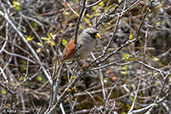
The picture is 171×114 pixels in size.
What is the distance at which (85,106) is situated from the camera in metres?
4.34

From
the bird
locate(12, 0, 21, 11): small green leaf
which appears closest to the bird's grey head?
the bird

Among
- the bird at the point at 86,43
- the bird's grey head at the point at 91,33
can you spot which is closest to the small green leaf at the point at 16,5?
the bird at the point at 86,43

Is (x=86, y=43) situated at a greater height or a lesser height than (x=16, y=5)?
lesser

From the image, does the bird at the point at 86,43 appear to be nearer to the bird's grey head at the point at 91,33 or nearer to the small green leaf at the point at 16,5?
the bird's grey head at the point at 91,33

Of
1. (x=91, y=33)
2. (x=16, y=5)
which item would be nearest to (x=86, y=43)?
(x=91, y=33)

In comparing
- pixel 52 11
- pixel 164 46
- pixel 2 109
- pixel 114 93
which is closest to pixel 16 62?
pixel 52 11

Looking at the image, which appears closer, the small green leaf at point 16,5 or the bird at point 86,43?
the bird at point 86,43

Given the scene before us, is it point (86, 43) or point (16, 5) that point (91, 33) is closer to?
point (86, 43)

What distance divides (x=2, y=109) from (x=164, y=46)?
13.1 feet

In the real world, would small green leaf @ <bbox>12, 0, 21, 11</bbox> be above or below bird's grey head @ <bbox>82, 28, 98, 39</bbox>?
above

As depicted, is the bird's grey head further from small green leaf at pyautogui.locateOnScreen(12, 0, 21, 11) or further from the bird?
small green leaf at pyautogui.locateOnScreen(12, 0, 21, 11)

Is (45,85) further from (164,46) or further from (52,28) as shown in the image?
(164,46)

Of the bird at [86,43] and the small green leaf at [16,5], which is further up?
the small green leaf at [16,5]

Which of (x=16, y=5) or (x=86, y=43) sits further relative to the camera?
(x=16, y=5)
